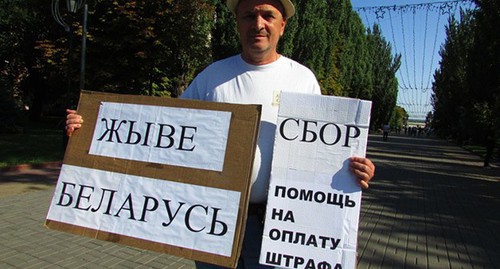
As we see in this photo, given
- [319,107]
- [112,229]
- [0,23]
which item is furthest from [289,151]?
[0,23]

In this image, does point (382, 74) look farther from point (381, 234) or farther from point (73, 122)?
point (73, 122)

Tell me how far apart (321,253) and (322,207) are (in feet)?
0.68

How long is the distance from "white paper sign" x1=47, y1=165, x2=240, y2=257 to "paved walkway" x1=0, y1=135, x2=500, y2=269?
8.03 ft

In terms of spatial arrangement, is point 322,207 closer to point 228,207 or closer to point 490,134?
point 228,207

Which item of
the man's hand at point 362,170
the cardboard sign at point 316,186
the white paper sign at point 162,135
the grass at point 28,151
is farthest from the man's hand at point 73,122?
the grass at point 28,151

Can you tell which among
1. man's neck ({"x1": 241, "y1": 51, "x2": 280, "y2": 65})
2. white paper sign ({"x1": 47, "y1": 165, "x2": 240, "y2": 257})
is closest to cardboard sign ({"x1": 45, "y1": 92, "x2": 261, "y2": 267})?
white paper sign ({"x1": 47, "y1": 165, "x2": 240, "y2": 257})

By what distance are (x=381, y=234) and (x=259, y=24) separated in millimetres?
4869

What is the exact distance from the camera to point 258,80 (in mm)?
2090

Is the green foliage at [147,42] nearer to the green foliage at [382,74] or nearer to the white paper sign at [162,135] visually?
the white paper sign at [162,135]

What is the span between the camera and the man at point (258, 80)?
2.02m

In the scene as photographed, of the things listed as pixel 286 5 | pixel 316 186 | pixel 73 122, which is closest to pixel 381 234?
pixel 316 186

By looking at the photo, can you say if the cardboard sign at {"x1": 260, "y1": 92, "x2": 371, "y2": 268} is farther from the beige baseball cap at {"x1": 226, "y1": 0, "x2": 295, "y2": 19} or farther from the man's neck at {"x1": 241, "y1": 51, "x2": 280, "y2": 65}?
the beige baseball cap at {"x1": 226, "y1": 0, "x2": 295, "y2": 19}

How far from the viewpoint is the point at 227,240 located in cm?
186

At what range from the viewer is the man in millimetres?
2020
